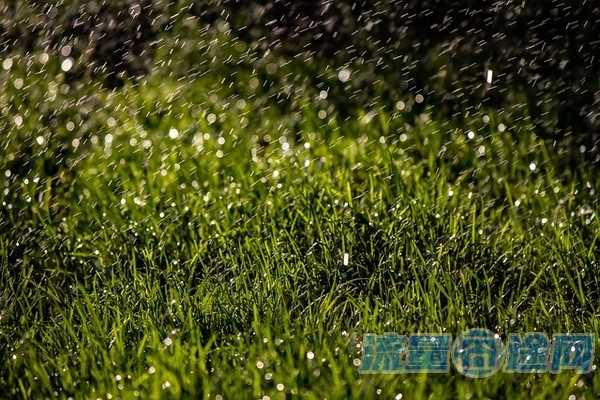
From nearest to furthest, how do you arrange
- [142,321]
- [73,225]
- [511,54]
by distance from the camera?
1. [142,321]
2. [73,225]
3. [511,54]

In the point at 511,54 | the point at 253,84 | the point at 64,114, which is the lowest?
the point at 511,54

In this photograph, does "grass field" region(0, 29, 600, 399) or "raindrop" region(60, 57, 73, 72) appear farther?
"raindrop" region(60, 57, 73, 72)

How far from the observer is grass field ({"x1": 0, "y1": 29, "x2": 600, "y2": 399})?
2574mm

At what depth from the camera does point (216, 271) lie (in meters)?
3.14

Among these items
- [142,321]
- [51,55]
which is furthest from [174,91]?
[142,321]

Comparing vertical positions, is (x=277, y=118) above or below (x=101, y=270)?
below

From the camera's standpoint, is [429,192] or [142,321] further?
[429,192]

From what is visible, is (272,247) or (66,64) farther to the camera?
(66,64)

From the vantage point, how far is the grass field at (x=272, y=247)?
8.45 feet

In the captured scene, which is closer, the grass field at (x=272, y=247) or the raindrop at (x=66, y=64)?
the grass field at (x=272, y=247)

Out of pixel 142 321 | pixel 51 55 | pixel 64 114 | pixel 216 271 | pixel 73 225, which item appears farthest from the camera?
pixel 51 55

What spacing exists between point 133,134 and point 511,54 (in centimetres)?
178

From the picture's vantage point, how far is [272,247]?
3.15m

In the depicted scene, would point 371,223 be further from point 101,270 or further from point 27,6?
point 27,6
